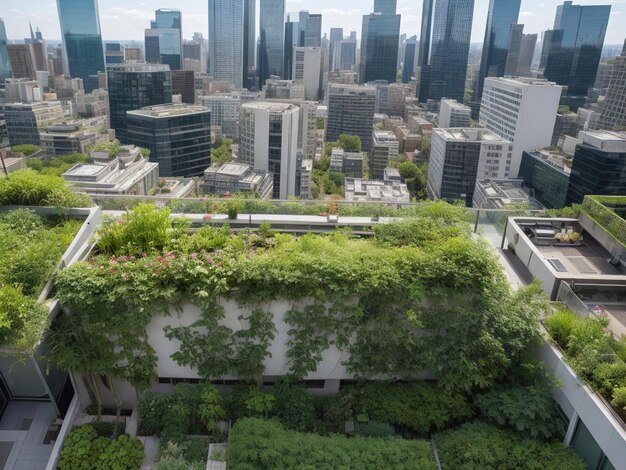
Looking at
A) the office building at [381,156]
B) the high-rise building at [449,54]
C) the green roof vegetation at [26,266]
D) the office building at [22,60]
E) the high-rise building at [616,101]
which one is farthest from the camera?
the high-rise building at [449,54]

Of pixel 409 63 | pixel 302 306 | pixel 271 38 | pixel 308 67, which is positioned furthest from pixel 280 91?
pixel 409 63

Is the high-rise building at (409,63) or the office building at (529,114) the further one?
the high-rise building at (409,63)

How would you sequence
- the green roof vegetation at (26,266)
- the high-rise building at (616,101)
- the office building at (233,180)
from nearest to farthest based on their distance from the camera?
the green roof vegetation at (26,266)
the office building at (233,180)
the high-rise building at (616,101)

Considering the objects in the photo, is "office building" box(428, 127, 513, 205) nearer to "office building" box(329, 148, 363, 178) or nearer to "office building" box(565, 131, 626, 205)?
"office building" box(565, 131, 626, 205)

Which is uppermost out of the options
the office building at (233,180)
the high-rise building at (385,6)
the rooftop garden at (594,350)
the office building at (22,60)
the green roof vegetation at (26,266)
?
the high-rise building at (385,6)

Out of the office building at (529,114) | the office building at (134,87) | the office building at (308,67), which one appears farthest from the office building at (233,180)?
the office building at (308,67)

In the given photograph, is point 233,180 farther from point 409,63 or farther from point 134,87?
point 409,63

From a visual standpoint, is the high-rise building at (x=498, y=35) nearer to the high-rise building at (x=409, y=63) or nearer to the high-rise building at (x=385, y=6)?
the high-rise building at (x=385, y=6)
